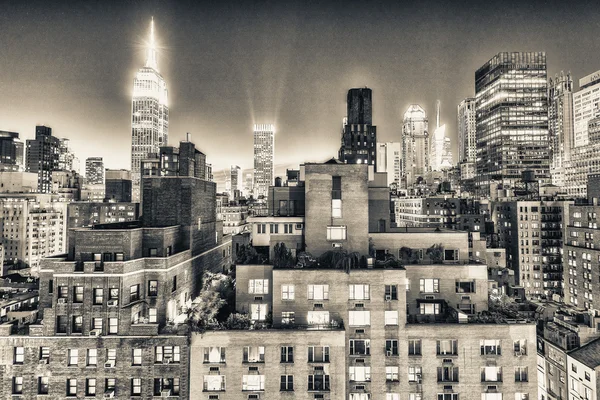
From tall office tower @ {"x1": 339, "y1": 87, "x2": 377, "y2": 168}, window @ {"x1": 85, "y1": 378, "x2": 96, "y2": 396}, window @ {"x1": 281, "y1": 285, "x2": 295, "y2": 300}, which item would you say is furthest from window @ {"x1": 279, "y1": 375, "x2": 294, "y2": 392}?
tall office tower @ {"x1": 339, "y1": 87, "x2": 377, "y2": 168}

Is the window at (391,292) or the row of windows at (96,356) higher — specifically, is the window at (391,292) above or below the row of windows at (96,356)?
above

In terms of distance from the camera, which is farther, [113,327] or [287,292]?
[287,292]

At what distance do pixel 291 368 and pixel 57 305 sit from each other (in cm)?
2914

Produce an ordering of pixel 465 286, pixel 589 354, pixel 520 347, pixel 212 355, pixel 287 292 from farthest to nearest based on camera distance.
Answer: pixel 589 354 → pixel 465 286 → pixel 287 292 → pixel 520 347 → pixel 212 355

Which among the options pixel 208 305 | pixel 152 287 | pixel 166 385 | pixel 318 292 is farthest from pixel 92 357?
pixel 318 292

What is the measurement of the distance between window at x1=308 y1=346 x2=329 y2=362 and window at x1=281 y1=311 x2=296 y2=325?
405 cm

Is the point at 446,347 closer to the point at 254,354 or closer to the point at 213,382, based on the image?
the point at 254,354

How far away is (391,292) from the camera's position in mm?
46312

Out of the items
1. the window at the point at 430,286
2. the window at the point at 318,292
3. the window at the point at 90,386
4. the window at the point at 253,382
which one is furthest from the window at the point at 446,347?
the window at the point at 90,386

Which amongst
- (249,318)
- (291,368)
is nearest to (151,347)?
(249,318)

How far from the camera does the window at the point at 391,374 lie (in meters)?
45.4

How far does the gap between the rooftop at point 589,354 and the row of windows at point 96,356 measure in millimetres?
58546

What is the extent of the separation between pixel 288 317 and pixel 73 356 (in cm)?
2617

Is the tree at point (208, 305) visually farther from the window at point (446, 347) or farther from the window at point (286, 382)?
the window at point (446, 347)
